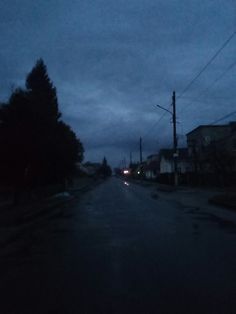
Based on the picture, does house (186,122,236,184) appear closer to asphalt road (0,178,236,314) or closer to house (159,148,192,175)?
house (159,148,192,175)

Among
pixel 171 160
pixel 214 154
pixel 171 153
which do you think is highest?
pixel 171 153

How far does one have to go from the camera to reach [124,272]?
36.8 ft

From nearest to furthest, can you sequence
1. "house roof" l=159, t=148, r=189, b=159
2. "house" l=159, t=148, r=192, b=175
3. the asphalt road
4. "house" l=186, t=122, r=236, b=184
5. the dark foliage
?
the asphalt road, the dark foliage, "house" l=186, t=122, r=236, b=184, "house" l=159, t=148, r=192, b=175, "house roof" l=159, t=148, r=189, b=159

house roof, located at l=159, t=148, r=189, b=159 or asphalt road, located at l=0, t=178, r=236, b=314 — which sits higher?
house roof, located at l=159, t=148, r=189, b=159

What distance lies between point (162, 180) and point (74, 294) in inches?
3417

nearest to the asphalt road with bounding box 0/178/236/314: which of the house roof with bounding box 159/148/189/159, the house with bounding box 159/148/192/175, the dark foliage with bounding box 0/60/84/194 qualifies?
the dark foliage with bounding box 0/60/84/194

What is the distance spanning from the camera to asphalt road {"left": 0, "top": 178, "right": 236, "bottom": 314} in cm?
848

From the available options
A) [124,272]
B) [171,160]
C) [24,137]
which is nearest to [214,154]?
[24,137]

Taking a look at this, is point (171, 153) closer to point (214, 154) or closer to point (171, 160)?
point (171, 160)

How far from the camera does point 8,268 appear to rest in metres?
12.4

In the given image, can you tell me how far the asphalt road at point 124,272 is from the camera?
8.48 meters

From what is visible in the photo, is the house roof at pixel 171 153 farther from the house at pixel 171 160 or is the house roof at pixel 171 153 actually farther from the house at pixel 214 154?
the house at pixel 214 154

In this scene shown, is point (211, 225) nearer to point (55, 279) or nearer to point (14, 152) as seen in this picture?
point (55, 279)

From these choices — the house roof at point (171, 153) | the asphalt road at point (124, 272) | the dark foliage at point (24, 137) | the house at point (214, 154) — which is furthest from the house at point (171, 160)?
the asphalt road at point (124, 272)
